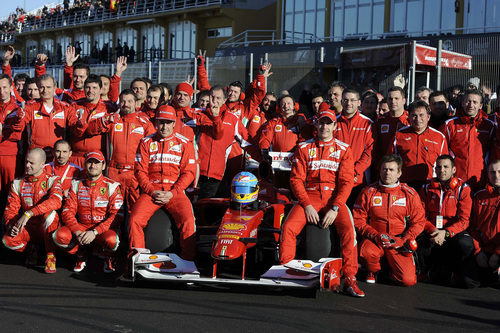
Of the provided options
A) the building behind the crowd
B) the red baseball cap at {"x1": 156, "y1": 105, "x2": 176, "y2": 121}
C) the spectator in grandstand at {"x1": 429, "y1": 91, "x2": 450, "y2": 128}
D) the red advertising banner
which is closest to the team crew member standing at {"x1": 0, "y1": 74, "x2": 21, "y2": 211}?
the red baseball cap at {"x1": 156, "y1": 105, "x2": 176, "y2": 121}

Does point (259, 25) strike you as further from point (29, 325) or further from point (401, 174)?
point (29, 325)

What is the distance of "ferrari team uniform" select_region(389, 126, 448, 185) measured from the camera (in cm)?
764

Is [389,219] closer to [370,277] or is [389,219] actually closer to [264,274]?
[370,277]

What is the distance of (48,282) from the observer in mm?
6473

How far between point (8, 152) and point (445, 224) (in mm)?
5578

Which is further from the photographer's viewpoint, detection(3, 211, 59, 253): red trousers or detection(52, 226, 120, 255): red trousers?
detection(3, 211, 59, 253): red trousers

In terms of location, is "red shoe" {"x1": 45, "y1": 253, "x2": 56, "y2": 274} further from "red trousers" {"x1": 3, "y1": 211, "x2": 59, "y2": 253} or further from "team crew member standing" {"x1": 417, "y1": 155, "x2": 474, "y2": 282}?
"team crew member standing" {"x1": 417, "y1": 155, "x2": 474, "y2": 282}

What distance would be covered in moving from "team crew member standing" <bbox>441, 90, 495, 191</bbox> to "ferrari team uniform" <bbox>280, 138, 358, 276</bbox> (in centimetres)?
173

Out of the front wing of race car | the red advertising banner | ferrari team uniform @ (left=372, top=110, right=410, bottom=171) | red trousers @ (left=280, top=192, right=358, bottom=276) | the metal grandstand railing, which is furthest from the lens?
the metal grandstand railing

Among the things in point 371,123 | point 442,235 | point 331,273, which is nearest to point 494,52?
point 371,123

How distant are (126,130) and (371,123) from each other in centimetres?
310

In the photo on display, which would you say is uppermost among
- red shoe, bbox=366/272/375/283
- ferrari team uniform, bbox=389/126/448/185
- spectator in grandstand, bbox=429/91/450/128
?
spectator in grandstand, bbox=429/91/450/128

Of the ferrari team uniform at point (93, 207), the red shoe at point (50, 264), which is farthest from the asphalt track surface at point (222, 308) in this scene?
the ferrari team uniform at point (93, 207)

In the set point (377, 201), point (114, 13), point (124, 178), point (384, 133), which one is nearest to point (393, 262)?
point (377, 201)
